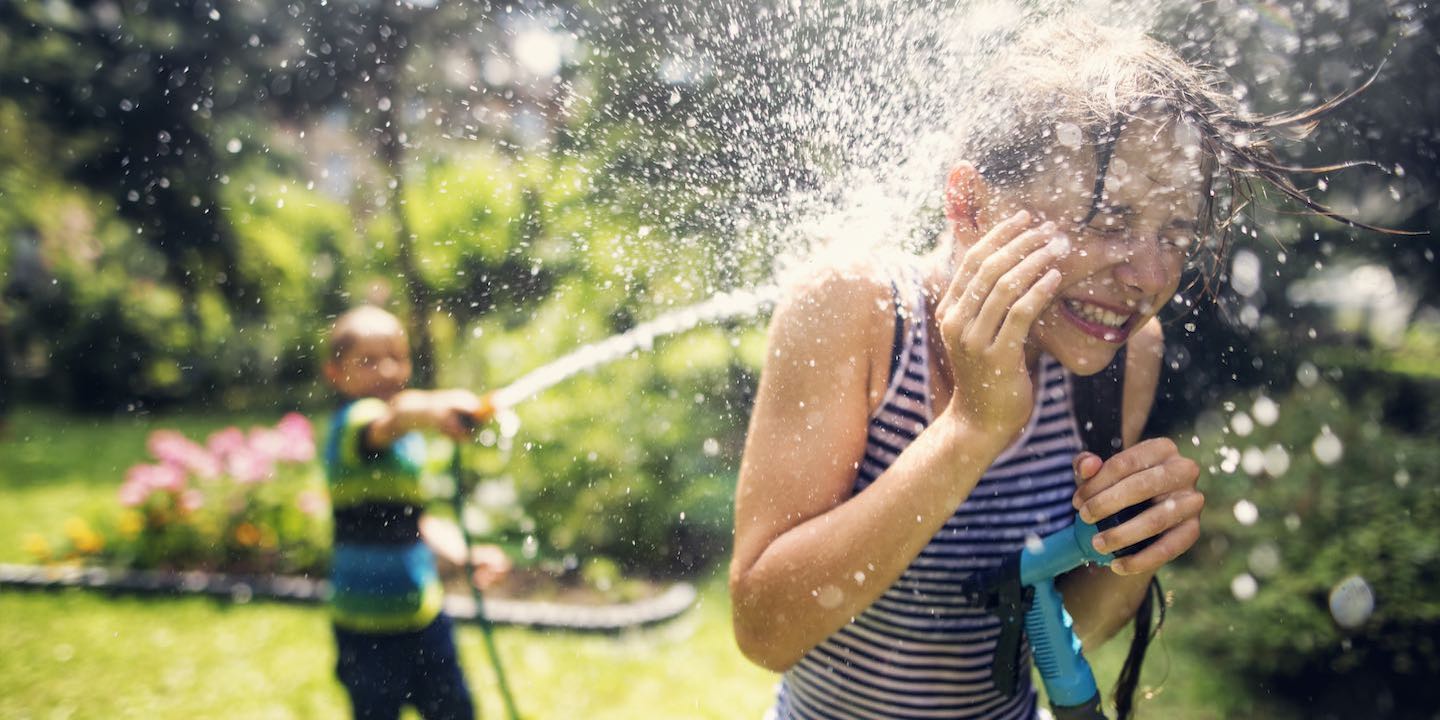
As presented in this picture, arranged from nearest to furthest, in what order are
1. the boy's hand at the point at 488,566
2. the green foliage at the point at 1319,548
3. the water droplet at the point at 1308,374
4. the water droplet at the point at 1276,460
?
1. the green foliage at the point at 1319,548
2. the water droplet at the point at 1276,460
3. the water droplet at the point at 1308,374
4. the boy's hand at the point at 488,566

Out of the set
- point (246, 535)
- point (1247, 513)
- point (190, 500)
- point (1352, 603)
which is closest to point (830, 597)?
point (1352, 603)

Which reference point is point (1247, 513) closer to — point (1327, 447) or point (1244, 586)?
point (1244, 586)

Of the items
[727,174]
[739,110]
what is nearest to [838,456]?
[727,174]

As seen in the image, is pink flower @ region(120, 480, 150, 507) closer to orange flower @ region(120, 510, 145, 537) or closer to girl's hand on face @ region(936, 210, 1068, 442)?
orange flower @ region(120, 510, 145, 537)

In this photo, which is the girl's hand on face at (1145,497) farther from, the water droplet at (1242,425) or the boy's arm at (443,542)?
the water droplet at (1242,425)

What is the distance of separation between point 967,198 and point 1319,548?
3.19 metres

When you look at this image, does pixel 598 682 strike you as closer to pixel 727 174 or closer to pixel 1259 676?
pixel 727 174

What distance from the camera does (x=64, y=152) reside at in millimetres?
8664

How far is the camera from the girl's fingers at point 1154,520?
1.09m

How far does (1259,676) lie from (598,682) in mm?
2752

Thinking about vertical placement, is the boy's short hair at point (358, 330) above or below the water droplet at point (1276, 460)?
above

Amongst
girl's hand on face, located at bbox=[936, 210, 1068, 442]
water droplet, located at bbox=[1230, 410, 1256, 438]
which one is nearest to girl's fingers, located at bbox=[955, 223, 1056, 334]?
girl's hand on face, located at bbox=[936, 210, 1068, 442]

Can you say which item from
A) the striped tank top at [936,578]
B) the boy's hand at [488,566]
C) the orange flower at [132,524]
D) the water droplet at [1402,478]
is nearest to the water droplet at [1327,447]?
the water droplet at [1402,478]

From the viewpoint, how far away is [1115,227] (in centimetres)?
122
